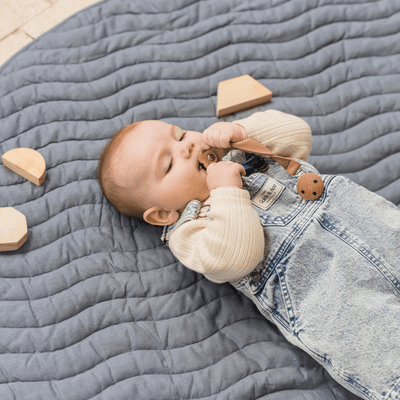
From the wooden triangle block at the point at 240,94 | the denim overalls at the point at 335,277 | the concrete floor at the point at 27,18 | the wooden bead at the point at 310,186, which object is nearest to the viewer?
the denim overalls at the point at 335,277

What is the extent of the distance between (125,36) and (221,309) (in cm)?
75

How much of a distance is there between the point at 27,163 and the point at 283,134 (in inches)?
23.0

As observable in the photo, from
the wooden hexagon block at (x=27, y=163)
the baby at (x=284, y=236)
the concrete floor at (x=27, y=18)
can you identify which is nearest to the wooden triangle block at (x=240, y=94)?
the baby at (x=284, y=236)

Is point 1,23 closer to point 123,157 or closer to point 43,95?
point 43,95

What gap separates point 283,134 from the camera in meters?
0.97

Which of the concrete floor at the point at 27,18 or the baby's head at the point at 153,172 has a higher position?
the concrete floor at the point at 27,18

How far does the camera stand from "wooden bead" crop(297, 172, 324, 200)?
0.89 meters

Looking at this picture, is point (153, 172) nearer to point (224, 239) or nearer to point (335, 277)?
point (224, 239)

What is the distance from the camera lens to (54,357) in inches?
32.5

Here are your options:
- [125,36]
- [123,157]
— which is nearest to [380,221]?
[123,157]

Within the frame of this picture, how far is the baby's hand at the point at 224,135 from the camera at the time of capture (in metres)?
0.91

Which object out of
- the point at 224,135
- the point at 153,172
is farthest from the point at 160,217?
the point at 224,135

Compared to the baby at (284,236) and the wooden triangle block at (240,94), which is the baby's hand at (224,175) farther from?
the wooden triangle block at (240,94)

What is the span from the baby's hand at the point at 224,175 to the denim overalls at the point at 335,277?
0.05m
